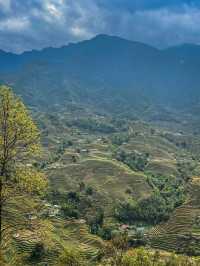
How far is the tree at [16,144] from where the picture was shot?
32.0m

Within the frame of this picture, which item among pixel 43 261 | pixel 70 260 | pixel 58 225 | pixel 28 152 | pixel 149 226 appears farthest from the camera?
pixel 149 226

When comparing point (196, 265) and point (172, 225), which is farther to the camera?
point (172, 225)

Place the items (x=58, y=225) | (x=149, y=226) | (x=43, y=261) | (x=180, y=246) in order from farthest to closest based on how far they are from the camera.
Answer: (x=149, y=226) → (x=58, y=225) → (x=180, y=246) → (x=43, y=261)

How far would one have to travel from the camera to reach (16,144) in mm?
32406

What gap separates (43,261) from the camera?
131000 mm

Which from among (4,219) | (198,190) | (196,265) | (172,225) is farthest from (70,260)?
(198,190)

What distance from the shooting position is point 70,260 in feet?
333

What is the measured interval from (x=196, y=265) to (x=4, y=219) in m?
68.5

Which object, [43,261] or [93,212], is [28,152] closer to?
[43,261]

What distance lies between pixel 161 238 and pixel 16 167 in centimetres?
12702

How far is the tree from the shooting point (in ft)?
105

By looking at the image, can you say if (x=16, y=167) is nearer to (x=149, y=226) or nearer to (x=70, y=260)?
(x=70, y=260)

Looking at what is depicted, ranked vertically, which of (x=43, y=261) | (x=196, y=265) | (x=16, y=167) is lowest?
(x=43, y=261)

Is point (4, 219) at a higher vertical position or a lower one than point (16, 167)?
lower
